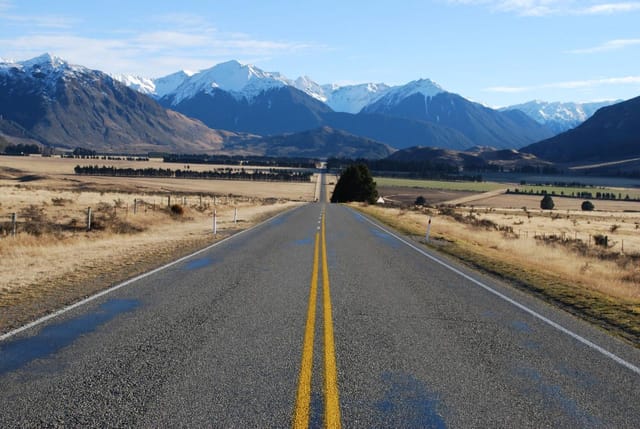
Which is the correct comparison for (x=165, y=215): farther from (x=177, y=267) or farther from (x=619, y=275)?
(x=619, y=275)

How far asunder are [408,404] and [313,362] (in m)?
1.56

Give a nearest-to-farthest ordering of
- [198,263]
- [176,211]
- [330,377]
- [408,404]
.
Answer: [408,404], [330,377], [198,263], [176,211]

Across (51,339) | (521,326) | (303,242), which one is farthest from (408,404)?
(303,242)

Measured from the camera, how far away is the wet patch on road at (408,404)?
17.3 feet

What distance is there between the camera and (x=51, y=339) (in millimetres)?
7781

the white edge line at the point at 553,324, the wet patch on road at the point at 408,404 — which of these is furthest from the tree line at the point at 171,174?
the wet patch on road at the point at 408,404

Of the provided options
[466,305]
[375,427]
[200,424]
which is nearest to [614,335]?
[466,305]

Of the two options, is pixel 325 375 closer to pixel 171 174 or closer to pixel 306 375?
pixel 306 375

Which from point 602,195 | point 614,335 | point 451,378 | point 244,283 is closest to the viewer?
point 451,378

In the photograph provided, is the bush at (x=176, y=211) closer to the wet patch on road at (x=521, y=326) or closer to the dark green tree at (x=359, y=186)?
the wet patch on road at (x=521, y=326)

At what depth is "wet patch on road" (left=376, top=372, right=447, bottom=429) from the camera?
17.3ft

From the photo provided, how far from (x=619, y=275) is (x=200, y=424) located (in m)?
16.6

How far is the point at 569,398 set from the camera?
6020mm

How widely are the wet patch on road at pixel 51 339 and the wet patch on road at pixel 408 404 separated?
177 inches
